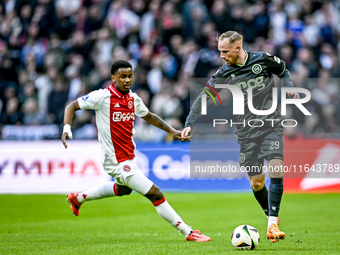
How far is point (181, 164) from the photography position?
12141 millimetres

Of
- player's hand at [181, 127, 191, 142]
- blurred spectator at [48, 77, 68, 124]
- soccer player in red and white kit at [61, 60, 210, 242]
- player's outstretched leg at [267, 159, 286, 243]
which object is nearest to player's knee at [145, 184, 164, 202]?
soccer player in red and white kit at [61, 60, 210, 242]

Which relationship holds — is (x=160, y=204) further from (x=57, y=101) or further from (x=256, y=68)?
(x=57, y=101)

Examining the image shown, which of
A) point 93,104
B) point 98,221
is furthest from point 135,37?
point 93,104

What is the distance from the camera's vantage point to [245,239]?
227 inches

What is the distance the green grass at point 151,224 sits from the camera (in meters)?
6.02

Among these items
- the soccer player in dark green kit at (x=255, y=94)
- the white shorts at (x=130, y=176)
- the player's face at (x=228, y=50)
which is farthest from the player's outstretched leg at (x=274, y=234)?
the player's face at (x=228, y=50)

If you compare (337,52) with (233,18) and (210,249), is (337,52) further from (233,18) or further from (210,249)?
(210,249)

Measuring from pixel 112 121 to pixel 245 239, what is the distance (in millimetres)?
2260

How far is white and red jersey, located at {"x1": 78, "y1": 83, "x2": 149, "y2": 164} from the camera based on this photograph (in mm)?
6719

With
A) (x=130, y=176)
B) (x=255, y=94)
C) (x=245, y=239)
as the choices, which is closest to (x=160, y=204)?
(x=130, y=176)

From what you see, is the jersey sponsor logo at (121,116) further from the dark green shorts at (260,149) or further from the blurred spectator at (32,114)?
the blurred spectator at (32,114)

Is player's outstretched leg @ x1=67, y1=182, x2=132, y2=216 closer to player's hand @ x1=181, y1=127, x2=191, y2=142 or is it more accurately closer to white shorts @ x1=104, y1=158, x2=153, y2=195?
white shorts @ x1=104, y1=158, x2=153, y2=195

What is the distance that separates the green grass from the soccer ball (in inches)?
3.2

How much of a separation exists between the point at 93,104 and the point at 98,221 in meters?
3.19
